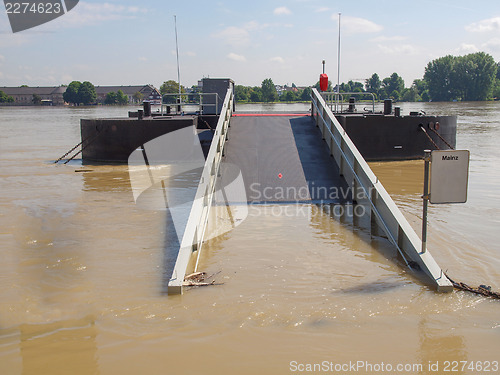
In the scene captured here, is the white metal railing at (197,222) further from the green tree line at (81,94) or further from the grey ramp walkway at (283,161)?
the green tree line at (81,94)

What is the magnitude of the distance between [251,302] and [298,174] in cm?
497

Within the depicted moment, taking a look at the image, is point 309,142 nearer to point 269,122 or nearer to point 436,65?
point 269,122

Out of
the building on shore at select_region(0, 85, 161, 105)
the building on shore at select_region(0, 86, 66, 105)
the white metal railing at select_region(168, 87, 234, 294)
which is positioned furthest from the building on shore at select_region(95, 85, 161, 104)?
the white metal railing at select_region(168, 87, 234, 294)

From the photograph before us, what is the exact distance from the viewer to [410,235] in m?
6.42

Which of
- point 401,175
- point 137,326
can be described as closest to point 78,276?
point 137,326

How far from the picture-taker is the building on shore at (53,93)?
162m

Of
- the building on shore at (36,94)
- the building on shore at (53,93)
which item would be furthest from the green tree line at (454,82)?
the building on shore at (36,94)

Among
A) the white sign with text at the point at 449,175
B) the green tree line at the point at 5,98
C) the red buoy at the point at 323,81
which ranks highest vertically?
the green tree line at the point at 5,98

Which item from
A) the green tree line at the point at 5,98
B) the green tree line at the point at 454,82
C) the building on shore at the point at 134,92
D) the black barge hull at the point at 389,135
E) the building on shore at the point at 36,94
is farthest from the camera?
the building on shore at the point at 36,94

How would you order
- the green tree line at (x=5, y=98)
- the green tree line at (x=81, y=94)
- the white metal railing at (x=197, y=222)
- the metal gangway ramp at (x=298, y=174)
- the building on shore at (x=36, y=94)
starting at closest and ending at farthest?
1. the white metal railing at (x=197, y=222)
2. the metal gangway ramp at (x=298, y=174)
3. the green tree line at (x=81, y=94)
4. the green tree line at (x=5, y=98)
5. the building on shore at (x=36, y=94)

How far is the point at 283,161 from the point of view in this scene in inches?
411

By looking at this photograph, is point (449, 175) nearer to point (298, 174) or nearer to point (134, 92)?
point (298, 174)

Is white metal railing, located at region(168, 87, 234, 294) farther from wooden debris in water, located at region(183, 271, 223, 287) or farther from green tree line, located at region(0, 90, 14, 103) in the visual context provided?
green tree line, located at region(0, 90, 14, 103)

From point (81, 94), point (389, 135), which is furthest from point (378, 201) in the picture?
point (81, 94)
